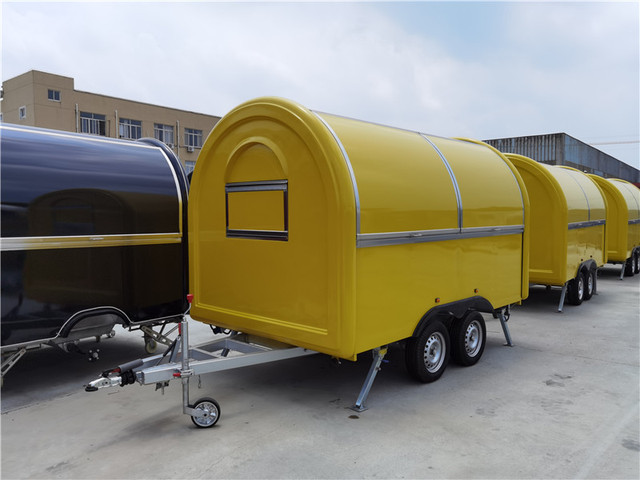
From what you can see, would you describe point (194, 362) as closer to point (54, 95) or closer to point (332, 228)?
point (332, 228)

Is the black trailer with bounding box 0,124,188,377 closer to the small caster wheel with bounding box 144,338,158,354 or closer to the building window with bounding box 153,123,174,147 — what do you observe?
the small caster wheel with bounding box 144,338,158,354

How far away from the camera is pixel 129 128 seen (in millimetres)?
45250

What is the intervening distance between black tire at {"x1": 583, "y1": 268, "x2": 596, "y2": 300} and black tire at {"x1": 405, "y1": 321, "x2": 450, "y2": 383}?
270 inches

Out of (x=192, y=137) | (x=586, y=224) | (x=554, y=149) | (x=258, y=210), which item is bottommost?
(x=586, y=224)

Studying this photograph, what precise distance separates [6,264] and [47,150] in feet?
4.32

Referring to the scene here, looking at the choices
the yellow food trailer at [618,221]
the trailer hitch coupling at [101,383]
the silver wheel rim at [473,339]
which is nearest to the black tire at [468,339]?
the silver wheel rim at [473,339]

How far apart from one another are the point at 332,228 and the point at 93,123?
43.9 meters

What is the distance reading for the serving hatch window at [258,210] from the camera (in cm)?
532

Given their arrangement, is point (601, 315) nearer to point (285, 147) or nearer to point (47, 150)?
point (285, 147)

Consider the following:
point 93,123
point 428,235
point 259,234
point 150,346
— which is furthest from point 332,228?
point 93,123

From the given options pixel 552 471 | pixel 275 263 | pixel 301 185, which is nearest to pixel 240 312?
pixel 275 263

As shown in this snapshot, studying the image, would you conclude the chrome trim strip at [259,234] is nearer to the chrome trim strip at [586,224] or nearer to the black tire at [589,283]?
the chrome trim strip at [586,224]

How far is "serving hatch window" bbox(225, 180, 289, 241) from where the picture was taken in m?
5.32

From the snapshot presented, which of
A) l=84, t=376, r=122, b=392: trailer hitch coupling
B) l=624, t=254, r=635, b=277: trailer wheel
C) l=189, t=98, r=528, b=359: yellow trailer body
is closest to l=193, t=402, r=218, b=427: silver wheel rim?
l=84, t=376, r=122, b=392: trailer hitch coupling
